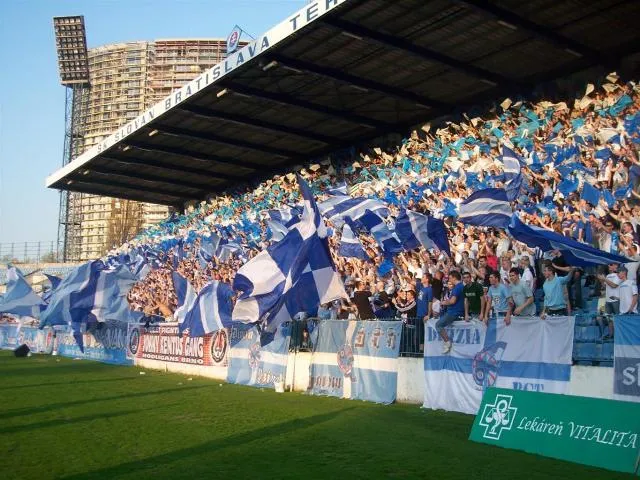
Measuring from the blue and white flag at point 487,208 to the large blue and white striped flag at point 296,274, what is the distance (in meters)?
3.16

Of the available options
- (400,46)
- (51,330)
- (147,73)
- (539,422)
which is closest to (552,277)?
(539,422)

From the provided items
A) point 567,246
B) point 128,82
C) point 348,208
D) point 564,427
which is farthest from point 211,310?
point 128,82

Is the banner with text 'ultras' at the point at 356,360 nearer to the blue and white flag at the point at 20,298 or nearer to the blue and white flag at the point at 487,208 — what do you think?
the blue and white flag at the point at 487,208

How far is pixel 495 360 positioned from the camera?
1266cm

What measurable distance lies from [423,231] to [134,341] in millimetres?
13270

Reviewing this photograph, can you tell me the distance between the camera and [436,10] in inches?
805

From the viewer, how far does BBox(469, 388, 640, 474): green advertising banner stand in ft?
27.3

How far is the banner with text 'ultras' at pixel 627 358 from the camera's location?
10.2 meters

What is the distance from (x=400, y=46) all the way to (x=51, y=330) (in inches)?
822

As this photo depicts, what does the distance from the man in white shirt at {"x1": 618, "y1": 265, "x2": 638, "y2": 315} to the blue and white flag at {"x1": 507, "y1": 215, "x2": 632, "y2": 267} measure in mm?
252

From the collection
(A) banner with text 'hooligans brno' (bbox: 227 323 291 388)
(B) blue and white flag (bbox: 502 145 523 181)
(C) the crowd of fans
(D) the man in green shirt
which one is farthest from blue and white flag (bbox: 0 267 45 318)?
(D) the man in green shirt

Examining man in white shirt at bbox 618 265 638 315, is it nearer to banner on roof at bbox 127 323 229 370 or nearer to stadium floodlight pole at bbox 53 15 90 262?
banner on roof at bbox 127 323 229 370

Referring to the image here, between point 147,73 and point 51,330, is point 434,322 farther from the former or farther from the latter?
point 147,73

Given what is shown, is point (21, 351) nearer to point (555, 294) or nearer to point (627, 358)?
point (555, 294)
